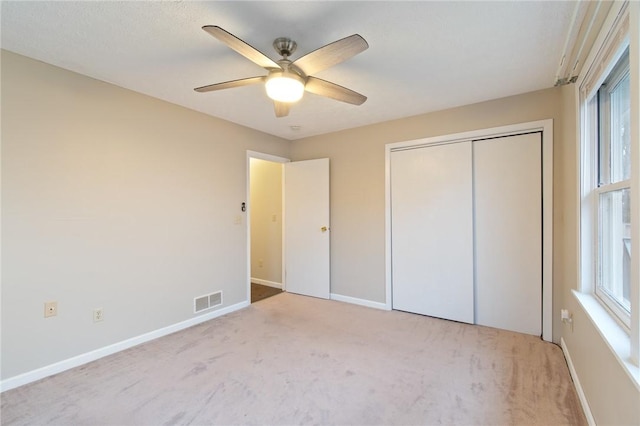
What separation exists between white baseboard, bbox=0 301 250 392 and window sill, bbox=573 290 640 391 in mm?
3263

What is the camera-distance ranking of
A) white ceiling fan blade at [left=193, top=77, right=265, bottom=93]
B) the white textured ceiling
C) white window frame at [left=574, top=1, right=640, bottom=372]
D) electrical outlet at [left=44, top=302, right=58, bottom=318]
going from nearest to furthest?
white window frame at [left=574, top=1, right=640, bottom=372] → the white textured ceiling → white ceiling fan blade at [left=193, top=77, right=265, bottom=93] → electrical outlet at [left=44, top=302, right=58, bottom=318]

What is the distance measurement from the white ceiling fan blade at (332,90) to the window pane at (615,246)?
158cm

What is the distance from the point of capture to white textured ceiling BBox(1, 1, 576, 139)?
161cm

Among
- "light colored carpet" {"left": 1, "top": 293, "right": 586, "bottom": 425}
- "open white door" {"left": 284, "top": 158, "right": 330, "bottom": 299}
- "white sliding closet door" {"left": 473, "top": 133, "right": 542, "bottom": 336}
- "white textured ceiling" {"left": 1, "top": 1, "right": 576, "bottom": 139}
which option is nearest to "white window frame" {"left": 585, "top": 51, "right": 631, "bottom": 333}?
"white textured ceiling" {"left": 1, "top": 1, "right": 576, "bottom": 139}

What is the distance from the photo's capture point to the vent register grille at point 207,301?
10.5ft

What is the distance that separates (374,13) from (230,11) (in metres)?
0.80

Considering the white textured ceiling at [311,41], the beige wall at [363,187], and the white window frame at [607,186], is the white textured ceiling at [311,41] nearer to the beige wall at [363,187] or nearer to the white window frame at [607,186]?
the white window frame at [607,186]

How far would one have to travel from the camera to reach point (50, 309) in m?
2.20

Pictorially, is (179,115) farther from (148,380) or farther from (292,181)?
(148,380)

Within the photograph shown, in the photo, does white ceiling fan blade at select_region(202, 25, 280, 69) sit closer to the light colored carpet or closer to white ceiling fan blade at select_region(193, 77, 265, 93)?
white ceiling fan blade at select_region(193, 77, 265, 93)

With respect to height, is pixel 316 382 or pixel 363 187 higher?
pixel 363 187

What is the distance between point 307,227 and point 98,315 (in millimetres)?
2523

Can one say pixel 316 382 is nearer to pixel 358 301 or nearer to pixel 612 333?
pixel 612 333

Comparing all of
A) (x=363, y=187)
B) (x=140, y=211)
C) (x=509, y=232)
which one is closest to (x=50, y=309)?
(x=140, y=211)
